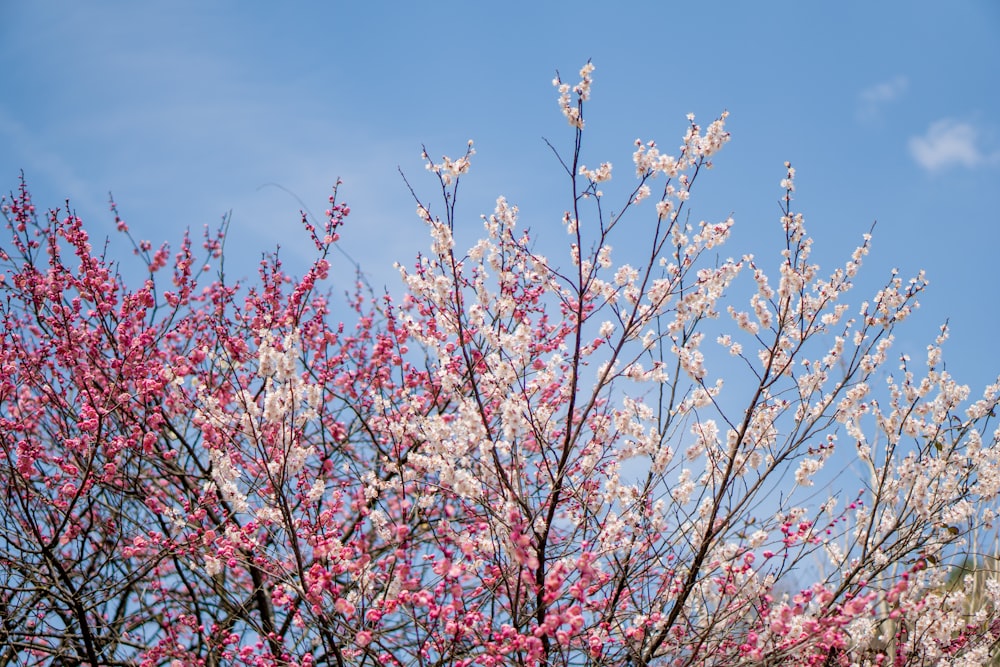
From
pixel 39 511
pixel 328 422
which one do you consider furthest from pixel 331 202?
pixel 39 511

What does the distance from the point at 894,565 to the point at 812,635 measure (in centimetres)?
111

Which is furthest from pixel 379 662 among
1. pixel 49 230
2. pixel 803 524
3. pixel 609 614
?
pixel 49 230

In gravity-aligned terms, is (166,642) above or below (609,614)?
above

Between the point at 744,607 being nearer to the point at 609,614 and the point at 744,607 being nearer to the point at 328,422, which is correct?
the point at 609,614

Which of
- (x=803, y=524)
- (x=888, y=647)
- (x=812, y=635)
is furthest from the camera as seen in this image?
(x=888, y=647)

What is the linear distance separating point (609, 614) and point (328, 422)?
339 centimetres

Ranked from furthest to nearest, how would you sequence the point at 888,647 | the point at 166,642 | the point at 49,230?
the point at 49,230, the point at 166,642, the point at 888,647

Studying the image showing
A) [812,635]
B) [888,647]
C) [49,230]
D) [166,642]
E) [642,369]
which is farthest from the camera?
[49,230]

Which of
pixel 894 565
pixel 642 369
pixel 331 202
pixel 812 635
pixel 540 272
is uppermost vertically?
pixel 331 202

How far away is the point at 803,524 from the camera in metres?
4.12

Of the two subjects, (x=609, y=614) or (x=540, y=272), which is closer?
(x=609, y=614)

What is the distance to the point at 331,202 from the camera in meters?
5.94

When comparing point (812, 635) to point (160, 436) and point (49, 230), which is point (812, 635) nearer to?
point (160, 436)

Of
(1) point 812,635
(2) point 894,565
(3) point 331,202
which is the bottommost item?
(1) point 812,635
